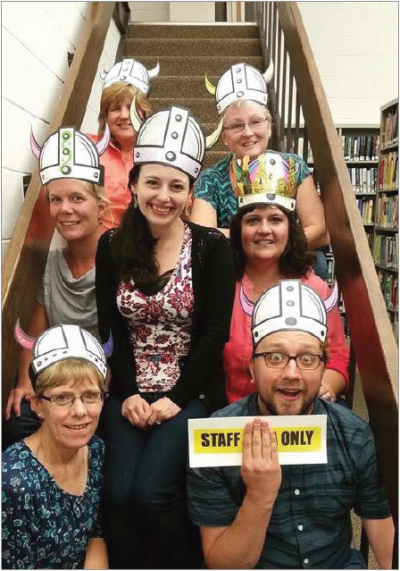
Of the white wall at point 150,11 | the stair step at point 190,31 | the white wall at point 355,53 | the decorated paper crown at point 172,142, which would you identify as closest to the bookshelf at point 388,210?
the white wall at point 355,53

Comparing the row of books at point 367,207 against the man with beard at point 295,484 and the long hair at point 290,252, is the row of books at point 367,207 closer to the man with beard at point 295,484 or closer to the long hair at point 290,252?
the long hair at point 290,252

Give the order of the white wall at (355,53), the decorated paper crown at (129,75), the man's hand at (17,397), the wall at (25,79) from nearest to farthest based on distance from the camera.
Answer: the man's hand at (17,397), the wall at (25,79), the decorated paper crown at (129,75), the white wall at (355,53)

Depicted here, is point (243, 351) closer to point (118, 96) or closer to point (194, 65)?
point (118, 96)

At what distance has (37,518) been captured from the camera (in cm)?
127

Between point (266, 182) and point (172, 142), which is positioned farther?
point (266, 182)

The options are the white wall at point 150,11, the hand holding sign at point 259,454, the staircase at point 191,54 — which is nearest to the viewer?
the hand holding sign at point 259,454

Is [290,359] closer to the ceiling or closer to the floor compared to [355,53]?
closer to the floor

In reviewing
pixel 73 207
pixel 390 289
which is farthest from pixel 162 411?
pixel 390 289

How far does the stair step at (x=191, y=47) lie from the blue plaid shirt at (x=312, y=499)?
3.52 m

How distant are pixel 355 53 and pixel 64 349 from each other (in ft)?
17.9

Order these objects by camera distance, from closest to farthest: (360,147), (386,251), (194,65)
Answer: (194,65), (386,251), (360,147)

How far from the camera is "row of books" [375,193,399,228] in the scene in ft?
17.0

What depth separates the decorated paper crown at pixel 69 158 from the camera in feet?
5.57

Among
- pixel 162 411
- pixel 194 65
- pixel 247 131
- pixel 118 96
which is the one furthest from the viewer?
pixel 194 65
